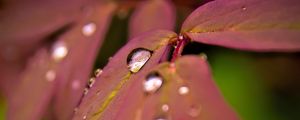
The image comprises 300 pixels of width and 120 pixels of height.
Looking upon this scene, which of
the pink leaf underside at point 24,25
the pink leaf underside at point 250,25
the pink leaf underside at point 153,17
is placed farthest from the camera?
the pink leaf underside at point 24,25

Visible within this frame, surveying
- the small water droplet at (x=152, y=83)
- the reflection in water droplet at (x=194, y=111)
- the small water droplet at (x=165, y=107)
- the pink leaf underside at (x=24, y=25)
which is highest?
the pink leaf underside at (x=24, y=25)

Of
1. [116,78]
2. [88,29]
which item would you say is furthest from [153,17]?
[116,78]

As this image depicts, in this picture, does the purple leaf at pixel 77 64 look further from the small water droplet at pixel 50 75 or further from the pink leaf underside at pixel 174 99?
the pink leaf underside at pixel 174 99

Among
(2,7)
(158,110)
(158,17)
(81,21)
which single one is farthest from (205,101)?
(2,7)

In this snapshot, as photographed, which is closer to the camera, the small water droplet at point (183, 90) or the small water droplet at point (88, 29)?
the small water droplet at point (183, 90)

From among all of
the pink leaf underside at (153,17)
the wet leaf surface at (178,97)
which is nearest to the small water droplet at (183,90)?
the wet leaf surface at (178,97)

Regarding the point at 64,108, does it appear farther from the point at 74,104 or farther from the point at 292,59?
the point at 292,59

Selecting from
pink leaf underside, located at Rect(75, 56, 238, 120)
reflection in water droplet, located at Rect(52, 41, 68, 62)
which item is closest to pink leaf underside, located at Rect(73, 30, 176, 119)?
pink leaf underside, located at Rect(75, 56, 238, 120)
